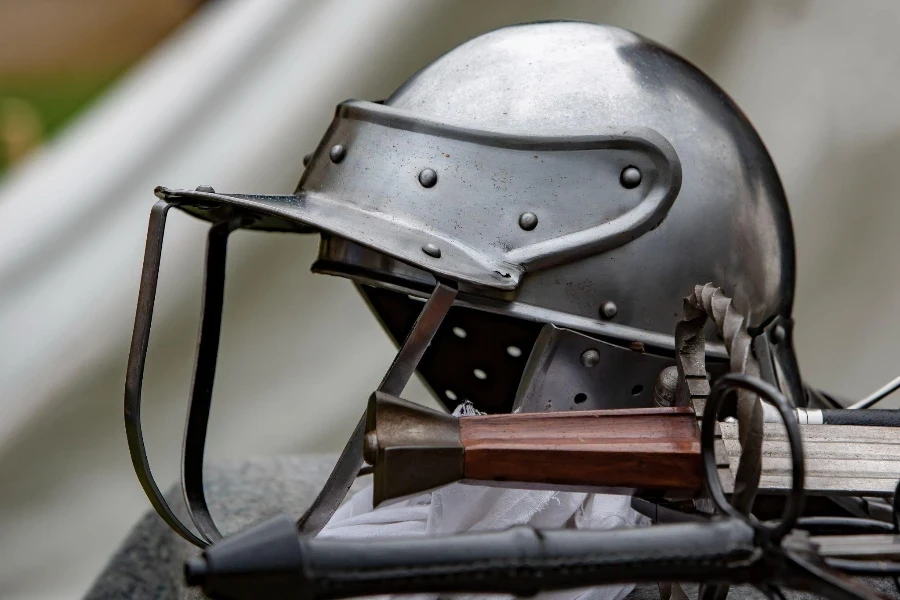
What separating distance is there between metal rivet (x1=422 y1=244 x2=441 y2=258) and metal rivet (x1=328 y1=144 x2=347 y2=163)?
128 millimetres

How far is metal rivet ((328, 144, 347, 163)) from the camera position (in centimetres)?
76

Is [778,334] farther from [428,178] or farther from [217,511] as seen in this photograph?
[217,511]

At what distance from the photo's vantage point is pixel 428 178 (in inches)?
28.4

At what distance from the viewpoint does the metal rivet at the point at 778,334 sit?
80cm

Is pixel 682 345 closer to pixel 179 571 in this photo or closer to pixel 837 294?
pixel 179 571

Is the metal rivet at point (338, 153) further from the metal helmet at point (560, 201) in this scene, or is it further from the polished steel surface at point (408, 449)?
the polished steel surface at point (408, 449)

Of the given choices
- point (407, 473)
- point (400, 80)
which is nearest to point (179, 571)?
point (407, 473)

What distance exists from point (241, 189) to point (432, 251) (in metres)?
0.73

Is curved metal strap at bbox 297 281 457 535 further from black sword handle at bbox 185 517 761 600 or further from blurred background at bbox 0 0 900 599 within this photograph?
blurred background at bbox 0 0 900 599

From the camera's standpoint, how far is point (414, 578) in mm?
402


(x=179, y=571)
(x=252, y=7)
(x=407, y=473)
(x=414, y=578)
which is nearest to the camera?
(x=414, y=578)

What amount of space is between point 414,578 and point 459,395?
43 centimetres

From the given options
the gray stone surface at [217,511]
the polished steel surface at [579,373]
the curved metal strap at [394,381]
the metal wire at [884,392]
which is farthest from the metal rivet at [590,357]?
the gray stone surface at [217,511]

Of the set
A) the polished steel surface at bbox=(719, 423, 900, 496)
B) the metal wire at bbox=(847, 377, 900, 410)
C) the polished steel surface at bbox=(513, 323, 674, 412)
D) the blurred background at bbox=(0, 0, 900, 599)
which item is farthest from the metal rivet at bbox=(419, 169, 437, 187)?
the blurred background at bbox=(0, 0, 900, 599)
